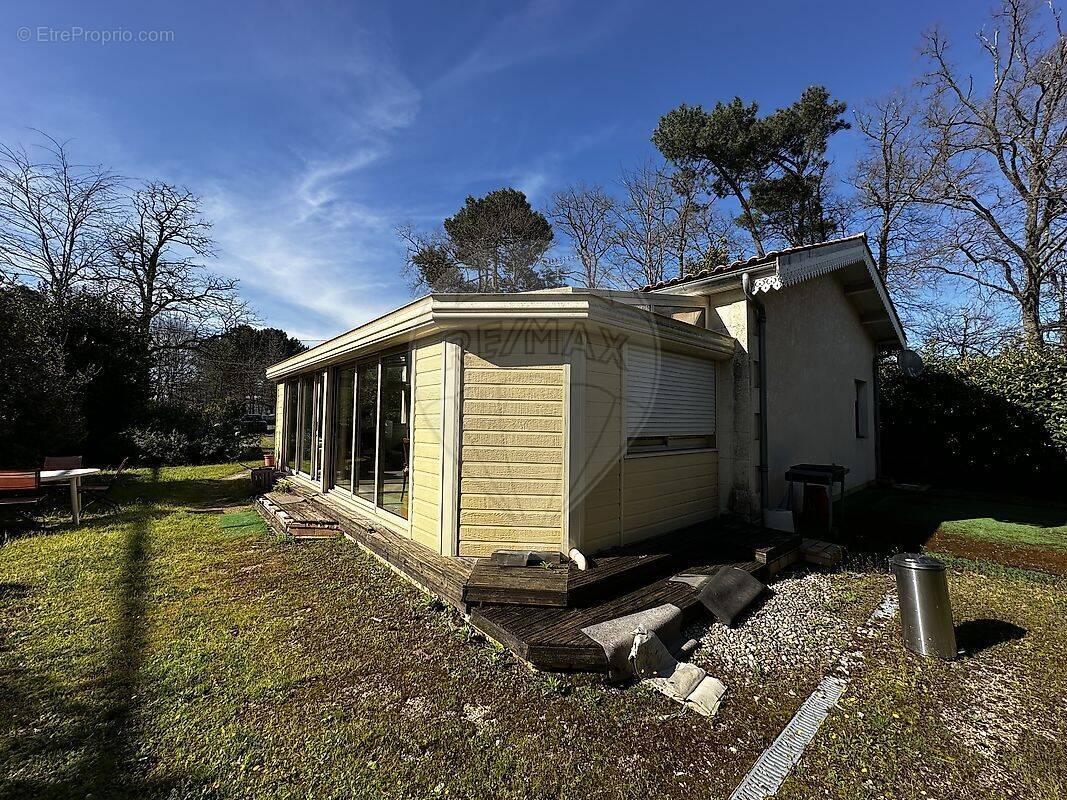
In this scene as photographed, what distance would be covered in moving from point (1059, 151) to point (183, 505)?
2266cm

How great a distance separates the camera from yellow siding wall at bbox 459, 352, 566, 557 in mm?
4199

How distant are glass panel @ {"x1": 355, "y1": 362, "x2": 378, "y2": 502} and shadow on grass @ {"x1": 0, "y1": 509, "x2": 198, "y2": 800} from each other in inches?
118

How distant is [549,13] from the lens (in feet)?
25.8

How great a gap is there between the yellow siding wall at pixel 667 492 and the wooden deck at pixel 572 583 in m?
0.19

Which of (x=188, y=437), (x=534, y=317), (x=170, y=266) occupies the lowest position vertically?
(x=188, y=437)

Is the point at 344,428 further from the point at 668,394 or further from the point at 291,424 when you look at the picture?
the point at 668,394

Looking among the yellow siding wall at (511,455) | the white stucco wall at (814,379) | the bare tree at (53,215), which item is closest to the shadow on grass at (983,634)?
the white stucco wall at (814,379)

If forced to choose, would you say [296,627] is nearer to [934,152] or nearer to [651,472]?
[651,472]

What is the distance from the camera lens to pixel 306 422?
9.95 metres

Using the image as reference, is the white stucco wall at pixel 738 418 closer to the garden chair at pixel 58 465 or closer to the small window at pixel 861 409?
the small window at pixel 861 409

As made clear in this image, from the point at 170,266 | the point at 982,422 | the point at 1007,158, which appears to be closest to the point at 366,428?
the point at 982,422

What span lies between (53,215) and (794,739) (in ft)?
77.5

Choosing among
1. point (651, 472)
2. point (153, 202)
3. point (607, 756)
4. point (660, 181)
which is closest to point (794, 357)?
point (651, 472)

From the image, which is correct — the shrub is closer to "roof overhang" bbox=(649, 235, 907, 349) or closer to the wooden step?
the wooden step
